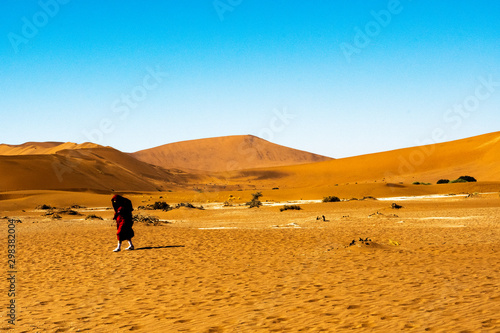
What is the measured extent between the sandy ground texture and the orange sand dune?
147897mm

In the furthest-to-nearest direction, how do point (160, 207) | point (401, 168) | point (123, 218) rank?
point (401, 168)
point (160, 207)
point (123, 218)

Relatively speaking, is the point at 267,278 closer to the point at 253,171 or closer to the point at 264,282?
the point at 264,282

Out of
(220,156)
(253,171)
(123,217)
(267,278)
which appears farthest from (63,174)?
(220,156)

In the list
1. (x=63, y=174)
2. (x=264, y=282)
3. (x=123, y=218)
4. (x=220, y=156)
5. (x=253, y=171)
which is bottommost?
(x=264, y=282)

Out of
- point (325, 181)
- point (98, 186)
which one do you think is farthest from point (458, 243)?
point (325, 181)

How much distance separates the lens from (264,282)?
9.73 metres

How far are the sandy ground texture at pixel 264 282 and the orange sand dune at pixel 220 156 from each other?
14790 cm

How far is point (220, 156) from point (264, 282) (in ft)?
563

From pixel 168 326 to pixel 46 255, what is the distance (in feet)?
29.7

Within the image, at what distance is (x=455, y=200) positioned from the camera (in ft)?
117

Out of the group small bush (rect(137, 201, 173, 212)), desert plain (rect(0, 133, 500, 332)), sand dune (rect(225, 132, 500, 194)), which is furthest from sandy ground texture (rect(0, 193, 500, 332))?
sand dune (rect(225, 132, 500, 194))

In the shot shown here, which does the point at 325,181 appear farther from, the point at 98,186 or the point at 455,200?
the point at 455,200

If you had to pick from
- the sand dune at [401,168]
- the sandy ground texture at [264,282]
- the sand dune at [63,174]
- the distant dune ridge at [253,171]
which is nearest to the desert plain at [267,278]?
the sandy ground texture at [264,282]

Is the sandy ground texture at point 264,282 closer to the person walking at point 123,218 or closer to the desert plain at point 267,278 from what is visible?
the desert plain at point 267,278
